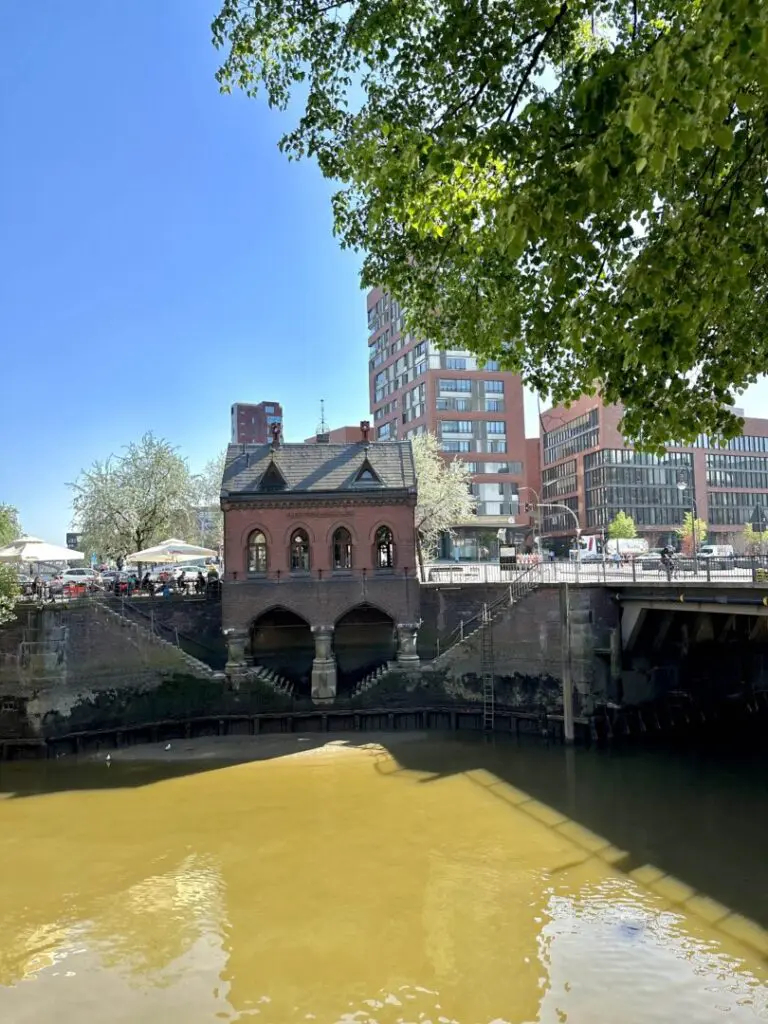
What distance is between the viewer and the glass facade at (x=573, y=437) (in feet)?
276

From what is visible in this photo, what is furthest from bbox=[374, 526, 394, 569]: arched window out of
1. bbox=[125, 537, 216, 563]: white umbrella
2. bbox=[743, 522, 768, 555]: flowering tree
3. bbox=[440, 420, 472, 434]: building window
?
bbox=[440, 420, 472, 434]: building window

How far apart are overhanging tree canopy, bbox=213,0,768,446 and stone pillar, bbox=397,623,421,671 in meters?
20.4

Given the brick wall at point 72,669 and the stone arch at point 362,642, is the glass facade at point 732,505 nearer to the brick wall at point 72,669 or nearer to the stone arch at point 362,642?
the stone arch at point 362,642

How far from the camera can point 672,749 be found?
24.3m

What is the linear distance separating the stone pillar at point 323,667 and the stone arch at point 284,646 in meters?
2.94

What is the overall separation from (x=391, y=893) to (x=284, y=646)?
19414 millimetres

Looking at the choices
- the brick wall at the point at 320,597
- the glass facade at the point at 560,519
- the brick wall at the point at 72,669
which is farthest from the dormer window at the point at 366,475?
the glass facade at the point at 560,519

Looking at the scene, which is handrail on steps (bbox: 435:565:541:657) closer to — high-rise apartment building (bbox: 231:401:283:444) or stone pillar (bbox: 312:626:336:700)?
stone pillar (bbox: 312:626:336:700)

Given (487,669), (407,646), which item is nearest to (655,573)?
(487,669)

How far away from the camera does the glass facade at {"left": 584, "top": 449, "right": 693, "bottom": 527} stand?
8362 centimetres

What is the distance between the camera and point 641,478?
85875 millimetres

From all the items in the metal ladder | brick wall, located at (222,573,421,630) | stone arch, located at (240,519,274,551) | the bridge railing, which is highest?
stone arch, located at (240,519,274,551)

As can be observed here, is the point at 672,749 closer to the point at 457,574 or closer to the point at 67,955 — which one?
the point at 457,574

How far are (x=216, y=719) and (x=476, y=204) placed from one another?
24185mm
